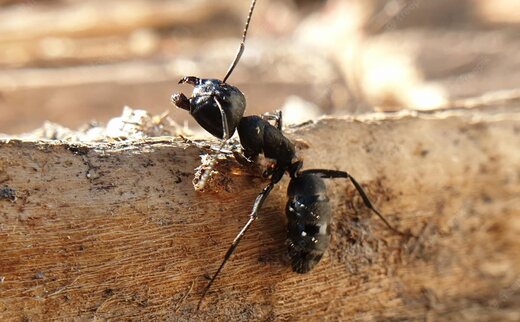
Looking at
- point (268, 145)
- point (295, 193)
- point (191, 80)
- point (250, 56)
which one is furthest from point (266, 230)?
point (250, 56)

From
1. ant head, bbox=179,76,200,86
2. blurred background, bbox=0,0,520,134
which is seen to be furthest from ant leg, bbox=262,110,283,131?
blurred background, bbox=0,0,520,134

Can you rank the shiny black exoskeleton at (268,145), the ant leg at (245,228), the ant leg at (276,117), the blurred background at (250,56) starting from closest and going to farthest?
the ant leg at (245,228)
the shiny black exoskeleton at (268,145)
the ant leg at (276,117)
the blurred background at (250,56)

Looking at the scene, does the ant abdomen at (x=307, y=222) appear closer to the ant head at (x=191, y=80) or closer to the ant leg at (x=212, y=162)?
the ant leg at (x=212, y=162)

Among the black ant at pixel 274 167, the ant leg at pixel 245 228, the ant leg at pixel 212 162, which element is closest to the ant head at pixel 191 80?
the black ant at pixel 274 167

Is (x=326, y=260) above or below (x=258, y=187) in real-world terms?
below

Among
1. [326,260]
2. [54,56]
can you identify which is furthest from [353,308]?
[54,56]

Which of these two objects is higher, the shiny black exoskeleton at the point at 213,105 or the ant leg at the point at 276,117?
the shiny black exoskeleton at the point at 213,105

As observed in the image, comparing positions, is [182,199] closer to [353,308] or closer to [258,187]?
[258,187]

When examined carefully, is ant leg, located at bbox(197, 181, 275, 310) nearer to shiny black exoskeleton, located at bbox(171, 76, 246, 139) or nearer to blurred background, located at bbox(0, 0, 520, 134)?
shiny black exoskeleton, located at bbox(171, 76, 246, 139)

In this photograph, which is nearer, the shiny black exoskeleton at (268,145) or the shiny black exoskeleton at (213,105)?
the shiny black exoskeleton at (213,105)
